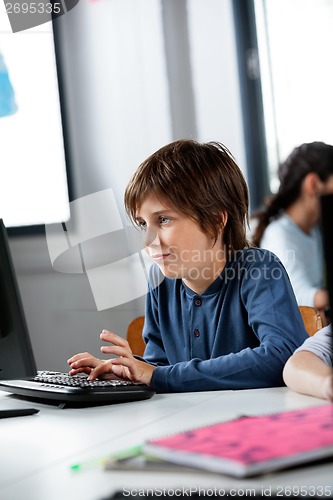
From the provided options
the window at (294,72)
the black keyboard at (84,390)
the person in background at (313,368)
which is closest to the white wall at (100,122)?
the window at (294,72)

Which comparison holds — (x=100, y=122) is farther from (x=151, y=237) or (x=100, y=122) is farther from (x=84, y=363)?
(x=84, y=363)

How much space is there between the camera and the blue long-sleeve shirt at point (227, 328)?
1.62 meters

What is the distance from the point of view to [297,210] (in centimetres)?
350

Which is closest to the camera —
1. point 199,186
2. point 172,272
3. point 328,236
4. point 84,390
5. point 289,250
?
point 328,236

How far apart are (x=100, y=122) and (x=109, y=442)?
8.26ft

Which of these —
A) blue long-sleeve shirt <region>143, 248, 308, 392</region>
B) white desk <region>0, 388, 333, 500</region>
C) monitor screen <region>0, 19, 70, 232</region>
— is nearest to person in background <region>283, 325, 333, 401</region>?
white desk <region>0, 388, 333, 500</region>

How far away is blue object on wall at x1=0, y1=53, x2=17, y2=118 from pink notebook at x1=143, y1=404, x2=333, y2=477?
2.76 metres

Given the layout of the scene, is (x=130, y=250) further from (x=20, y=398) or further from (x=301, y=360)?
A: (x=301, y=360)

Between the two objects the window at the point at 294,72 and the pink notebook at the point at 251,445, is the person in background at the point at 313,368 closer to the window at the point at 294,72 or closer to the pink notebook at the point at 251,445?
the pink notebook at the point at 251,445

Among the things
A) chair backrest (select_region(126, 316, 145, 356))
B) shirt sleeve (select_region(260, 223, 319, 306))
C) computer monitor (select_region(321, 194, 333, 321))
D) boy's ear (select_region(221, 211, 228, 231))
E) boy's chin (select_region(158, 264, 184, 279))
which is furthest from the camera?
shirt sleeve (select_region(260, 223, 319, 306))

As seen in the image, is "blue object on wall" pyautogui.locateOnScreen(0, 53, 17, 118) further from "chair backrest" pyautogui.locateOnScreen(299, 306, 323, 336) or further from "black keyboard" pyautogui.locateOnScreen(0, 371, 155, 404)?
"black keyboard" pyautogui.locateOnScreen(0, 371, 155, 404)

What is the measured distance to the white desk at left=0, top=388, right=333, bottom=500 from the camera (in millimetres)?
861

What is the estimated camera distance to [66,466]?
3.35 ft

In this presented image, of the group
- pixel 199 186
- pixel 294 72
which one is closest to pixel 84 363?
pixel 199 186
